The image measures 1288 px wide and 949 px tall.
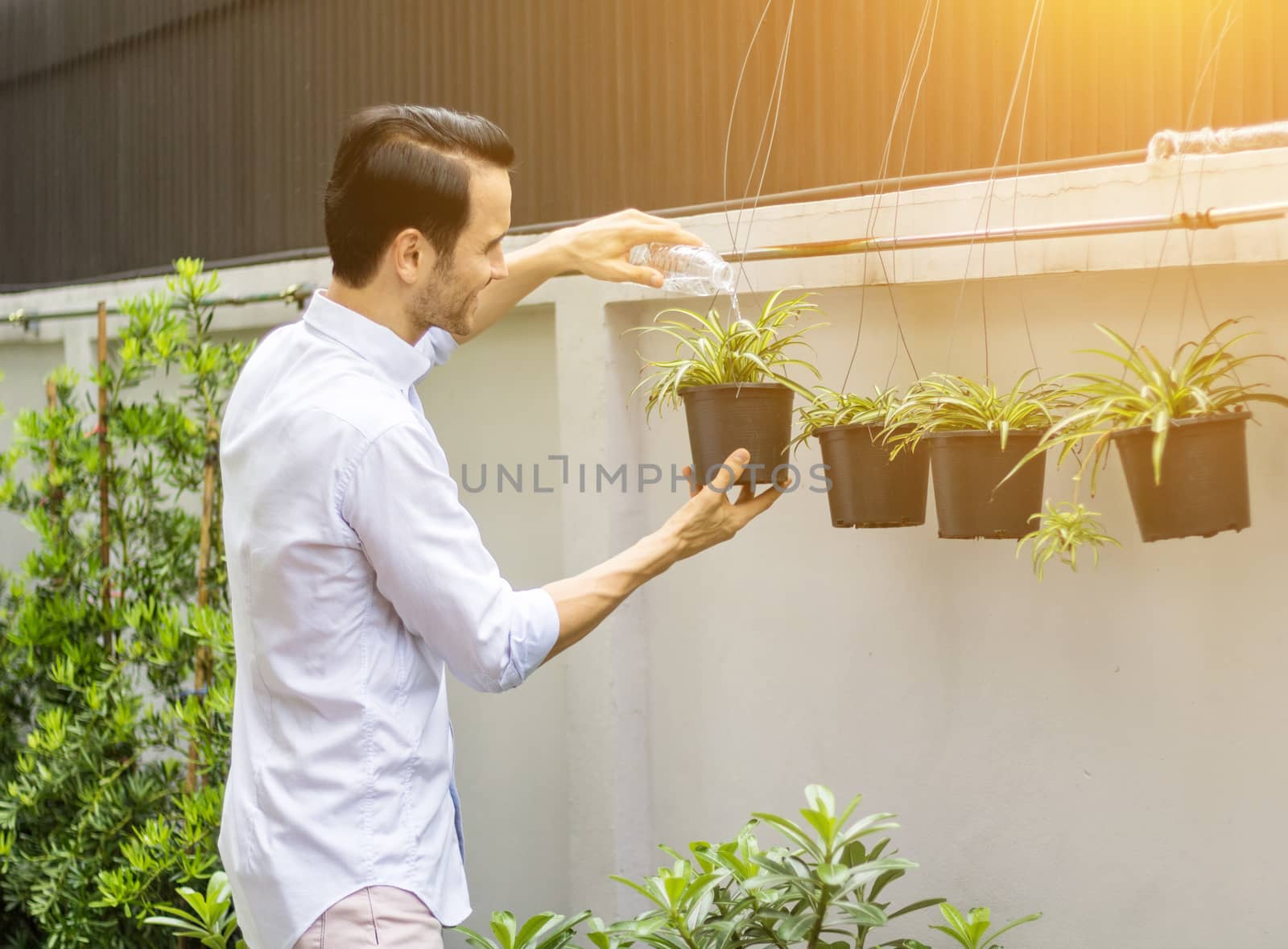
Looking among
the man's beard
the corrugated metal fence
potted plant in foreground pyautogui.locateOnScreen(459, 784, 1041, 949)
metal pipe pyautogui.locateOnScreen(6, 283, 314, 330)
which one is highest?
the corrugated metal fence

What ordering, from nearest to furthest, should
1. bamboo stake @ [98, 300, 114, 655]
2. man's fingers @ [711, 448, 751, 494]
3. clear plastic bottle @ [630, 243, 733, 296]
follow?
man's fingers @ [711, 448, 751, 494] → clear plastic bottle @ [630, 243, 733, 296] → bamboo stake @ [98, 300, 114, 655]

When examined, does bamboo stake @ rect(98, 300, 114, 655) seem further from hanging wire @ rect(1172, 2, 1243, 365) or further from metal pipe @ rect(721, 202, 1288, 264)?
hanging wire @ rect(1172, 2, 1243, 365)

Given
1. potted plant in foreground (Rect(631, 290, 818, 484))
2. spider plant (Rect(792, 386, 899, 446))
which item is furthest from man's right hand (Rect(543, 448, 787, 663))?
spider plant (Rect(792, 386, 899, 446))

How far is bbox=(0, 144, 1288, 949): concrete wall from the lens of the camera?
2141mm

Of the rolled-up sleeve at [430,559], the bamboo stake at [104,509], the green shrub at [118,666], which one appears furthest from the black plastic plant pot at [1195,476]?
the bamboo stake at [104,509]

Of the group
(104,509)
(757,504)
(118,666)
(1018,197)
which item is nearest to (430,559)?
(757,504)

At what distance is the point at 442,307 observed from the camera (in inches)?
71.9

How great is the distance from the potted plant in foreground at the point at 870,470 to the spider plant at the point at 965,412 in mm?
31

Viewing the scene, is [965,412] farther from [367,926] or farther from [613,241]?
[367,926]

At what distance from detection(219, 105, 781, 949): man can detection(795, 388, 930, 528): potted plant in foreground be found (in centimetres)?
48

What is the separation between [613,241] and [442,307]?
548 millimetres

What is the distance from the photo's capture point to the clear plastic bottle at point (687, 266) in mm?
2441

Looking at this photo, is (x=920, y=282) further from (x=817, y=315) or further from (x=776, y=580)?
(x=776, y=580)

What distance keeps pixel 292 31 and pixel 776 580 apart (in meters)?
2.54
